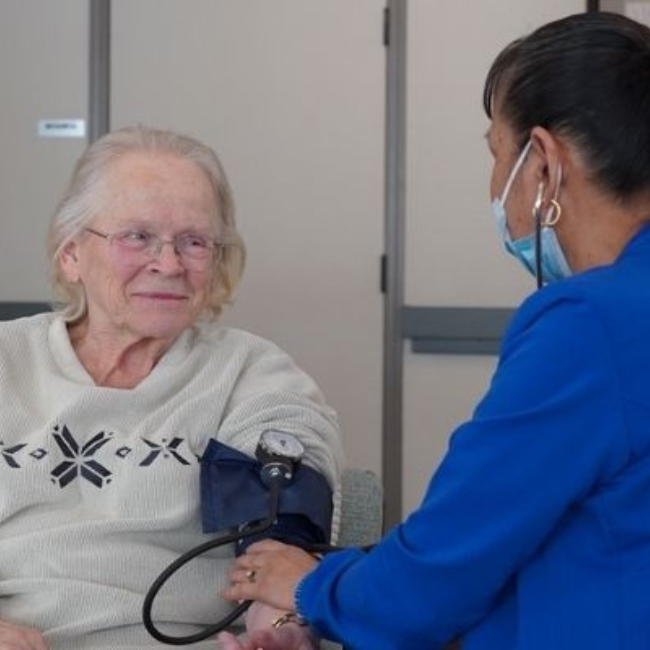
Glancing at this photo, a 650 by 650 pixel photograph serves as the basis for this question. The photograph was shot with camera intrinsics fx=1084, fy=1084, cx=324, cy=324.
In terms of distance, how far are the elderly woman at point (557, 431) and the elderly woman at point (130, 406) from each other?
371mm

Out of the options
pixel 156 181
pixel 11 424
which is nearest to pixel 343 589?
pixel 11 424

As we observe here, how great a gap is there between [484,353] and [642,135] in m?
2.23

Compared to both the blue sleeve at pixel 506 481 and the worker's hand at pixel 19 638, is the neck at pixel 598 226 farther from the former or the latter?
the worker's hand at pixel 19 638

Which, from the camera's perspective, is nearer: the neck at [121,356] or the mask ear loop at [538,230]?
the mask ear loop at [538,230]

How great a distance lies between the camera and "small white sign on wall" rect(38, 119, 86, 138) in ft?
11.1

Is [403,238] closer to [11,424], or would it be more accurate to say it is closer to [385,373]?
[385,373]

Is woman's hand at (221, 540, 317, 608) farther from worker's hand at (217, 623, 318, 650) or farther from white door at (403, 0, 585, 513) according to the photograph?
white door at (403, 0, 585, 513)

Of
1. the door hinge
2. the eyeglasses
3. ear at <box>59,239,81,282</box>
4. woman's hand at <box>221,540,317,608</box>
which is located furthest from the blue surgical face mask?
the door hinge

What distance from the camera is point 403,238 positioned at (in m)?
3.30

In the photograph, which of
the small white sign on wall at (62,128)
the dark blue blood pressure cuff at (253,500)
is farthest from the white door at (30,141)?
the dark blue blood pressure cuff at (253,500)

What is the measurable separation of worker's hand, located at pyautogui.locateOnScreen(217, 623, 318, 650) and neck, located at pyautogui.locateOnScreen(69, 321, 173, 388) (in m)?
0.47

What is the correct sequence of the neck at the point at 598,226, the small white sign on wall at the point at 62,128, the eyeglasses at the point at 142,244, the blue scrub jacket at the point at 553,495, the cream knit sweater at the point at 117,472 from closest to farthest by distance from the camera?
the blue scrub jacket at the point at 553,495, the neck at the point at 598,226, the cream knit sweater at the point at 117,472, the eyeglasses at the point at 142,244, the small white sign on wall at the point at 62,128

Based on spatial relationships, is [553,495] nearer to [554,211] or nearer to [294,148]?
[554,211]

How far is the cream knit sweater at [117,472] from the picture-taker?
59.1 inches
